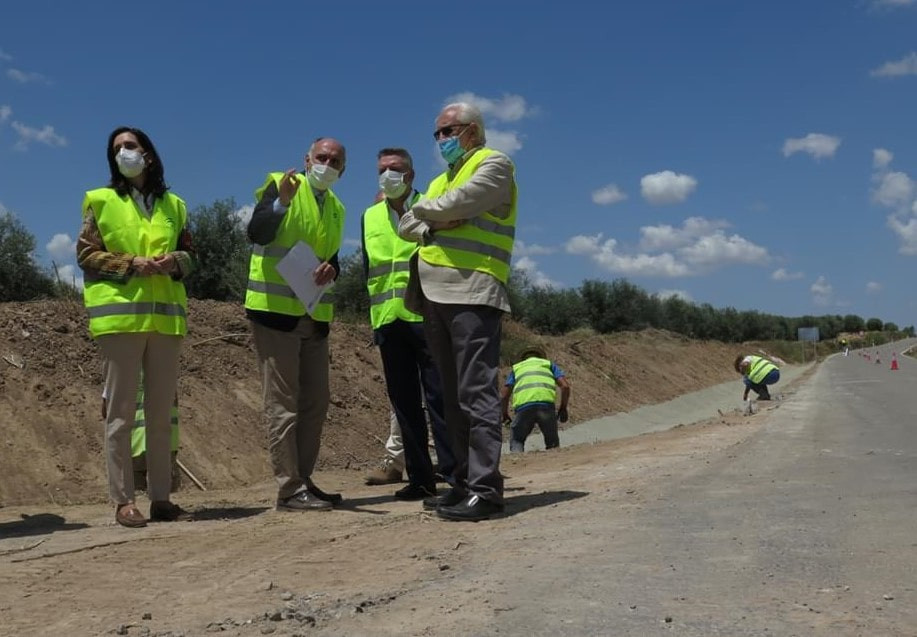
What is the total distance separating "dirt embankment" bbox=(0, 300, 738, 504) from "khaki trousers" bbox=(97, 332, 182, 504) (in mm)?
2860

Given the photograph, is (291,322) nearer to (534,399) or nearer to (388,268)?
(388,268)

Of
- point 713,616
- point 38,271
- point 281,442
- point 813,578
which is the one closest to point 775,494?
point 813,578

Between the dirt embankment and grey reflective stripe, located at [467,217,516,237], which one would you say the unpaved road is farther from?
the dirt embankment

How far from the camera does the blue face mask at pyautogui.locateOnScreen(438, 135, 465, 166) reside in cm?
500

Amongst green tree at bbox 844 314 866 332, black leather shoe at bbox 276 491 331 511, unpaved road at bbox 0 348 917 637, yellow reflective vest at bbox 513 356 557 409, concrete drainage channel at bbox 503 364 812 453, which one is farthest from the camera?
green tree at bbox 844 314 866 332

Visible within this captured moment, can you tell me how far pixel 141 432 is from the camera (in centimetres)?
655

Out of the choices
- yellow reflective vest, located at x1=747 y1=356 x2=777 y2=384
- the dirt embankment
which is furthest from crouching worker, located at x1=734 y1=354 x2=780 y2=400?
the dirt embankment

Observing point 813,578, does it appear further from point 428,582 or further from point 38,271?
point 38,271

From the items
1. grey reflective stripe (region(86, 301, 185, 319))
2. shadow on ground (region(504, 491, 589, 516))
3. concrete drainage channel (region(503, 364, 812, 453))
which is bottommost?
concrete drainage channel (region(503, 364, 812, 453))

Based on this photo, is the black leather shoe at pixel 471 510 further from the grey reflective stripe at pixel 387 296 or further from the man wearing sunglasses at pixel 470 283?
the grey reflective stripe at pixel 387 296

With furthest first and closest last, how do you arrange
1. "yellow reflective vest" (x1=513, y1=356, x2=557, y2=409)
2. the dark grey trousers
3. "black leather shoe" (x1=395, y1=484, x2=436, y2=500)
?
"yellow reflective vest" (x1=513, y1=356, x2=557, y2=409) → "black leather shoe" (x1=395, y1=484, x2=436, y2=500) → the dark grey trousers

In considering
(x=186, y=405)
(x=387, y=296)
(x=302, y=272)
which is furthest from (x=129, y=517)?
(x=186, y=405)

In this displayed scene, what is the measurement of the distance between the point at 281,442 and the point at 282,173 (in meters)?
1.65

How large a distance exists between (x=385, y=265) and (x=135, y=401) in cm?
186
